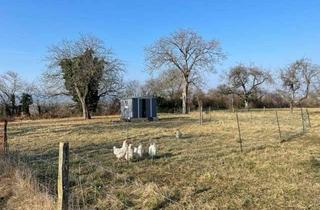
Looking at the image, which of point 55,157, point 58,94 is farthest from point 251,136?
point 58,94

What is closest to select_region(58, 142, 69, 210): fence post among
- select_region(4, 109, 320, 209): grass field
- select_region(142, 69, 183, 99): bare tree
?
select_region(4, 109, 320, 209): grass field

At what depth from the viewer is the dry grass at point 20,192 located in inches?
241

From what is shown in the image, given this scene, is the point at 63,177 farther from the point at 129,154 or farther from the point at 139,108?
the point at 139,108

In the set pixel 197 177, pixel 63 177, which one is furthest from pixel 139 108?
pixel 63 177

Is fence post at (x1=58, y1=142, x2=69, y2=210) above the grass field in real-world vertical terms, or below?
above

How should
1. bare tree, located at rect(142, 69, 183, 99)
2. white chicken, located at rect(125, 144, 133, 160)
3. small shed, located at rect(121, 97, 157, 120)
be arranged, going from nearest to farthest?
white chicken, located at rect(125, 144, 133, 160)
small shed, located at rect(121, 97, 157, 120)
bare tree, located at rect(142, 69, 183, 99)

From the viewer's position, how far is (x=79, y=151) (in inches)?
546

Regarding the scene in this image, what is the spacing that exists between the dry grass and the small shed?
84.1ft

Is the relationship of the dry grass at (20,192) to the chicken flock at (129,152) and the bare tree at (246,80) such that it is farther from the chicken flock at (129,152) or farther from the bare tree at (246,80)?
the bare tree at (246,80)

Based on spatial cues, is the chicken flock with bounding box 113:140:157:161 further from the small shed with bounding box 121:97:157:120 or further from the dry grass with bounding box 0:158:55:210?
the small shed with bounding box 121:97:157:120

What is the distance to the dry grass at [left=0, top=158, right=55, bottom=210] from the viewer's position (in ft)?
20.1

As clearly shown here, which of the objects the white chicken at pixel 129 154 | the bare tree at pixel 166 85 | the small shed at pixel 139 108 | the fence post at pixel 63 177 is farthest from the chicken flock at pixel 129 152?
the bare tree at pixel 166 85

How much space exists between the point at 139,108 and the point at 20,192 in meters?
28.1

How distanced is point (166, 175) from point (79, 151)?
5.30 metres
